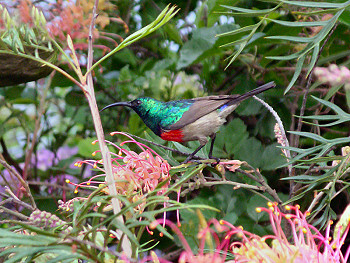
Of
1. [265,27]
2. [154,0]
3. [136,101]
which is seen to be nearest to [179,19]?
[154,0]

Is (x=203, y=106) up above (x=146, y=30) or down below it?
below

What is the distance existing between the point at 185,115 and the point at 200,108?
0.04 m

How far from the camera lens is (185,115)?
114 cm

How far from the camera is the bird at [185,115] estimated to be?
1.12m

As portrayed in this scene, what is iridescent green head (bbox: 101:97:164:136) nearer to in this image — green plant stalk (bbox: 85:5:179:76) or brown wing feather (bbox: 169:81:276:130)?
brown wing feather (bbox: 169:81:276:130)

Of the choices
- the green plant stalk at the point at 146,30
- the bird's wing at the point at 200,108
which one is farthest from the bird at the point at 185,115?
the green plant stalk at the point at 146,30

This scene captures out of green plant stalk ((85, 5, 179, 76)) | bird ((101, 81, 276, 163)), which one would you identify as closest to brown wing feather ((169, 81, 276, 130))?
bird ((101, 81, 276, 163))

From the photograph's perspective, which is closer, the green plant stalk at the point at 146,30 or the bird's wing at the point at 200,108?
the green plant stalk at the point at 146,30

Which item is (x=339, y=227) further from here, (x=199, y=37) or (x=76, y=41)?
(x=76, y=41)

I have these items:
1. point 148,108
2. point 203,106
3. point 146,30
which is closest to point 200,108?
point 203,106

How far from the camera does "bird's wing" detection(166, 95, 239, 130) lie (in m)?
1.12

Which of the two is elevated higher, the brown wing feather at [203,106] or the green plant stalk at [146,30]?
the green plant stalk at [146,30]

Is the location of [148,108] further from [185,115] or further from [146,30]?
[146,30]

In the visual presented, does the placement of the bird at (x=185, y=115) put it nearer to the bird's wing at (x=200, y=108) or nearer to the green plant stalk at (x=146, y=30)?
the bird's wing at (x=200, y=108)
